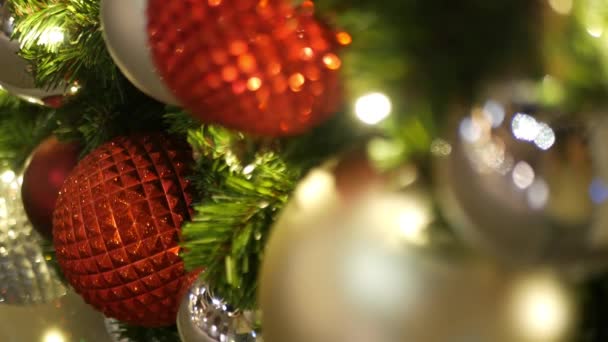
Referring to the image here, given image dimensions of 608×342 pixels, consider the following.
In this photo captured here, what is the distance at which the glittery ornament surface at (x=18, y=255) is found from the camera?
32.5 inches

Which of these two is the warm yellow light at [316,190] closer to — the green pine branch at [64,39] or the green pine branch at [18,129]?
the green pine branch at [64,39]

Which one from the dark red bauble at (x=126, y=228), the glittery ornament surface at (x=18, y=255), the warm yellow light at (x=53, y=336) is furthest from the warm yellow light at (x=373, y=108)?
the warm yellow light at (x=53, y=336)

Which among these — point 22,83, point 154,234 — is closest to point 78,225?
point 154,234

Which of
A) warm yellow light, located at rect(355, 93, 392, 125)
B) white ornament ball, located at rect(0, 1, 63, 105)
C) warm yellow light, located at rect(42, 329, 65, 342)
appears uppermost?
white ornament ball, located at rect(0, 1, 63, 105)

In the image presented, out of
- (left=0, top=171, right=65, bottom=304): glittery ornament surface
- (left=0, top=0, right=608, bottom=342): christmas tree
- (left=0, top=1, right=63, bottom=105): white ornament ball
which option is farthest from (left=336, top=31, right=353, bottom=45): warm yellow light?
(left=0, top=171, right=65, bottom=304): glittery ornament surface

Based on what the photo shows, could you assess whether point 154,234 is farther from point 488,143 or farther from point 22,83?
point 488,143

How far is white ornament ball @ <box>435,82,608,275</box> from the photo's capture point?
26cm

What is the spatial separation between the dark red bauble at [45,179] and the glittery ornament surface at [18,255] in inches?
2.6

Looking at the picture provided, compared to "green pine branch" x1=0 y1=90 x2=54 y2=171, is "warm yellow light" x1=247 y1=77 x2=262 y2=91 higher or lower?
Result: lower

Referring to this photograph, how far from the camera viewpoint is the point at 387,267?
0.29 metres

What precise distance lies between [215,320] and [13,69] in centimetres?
30

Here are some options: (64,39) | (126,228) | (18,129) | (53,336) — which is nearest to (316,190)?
(126,228)

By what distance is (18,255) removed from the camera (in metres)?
0.83

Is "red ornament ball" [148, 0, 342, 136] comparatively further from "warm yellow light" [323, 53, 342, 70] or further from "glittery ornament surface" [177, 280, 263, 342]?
"glittery ornament surface" [177, 280, 263, 342]
